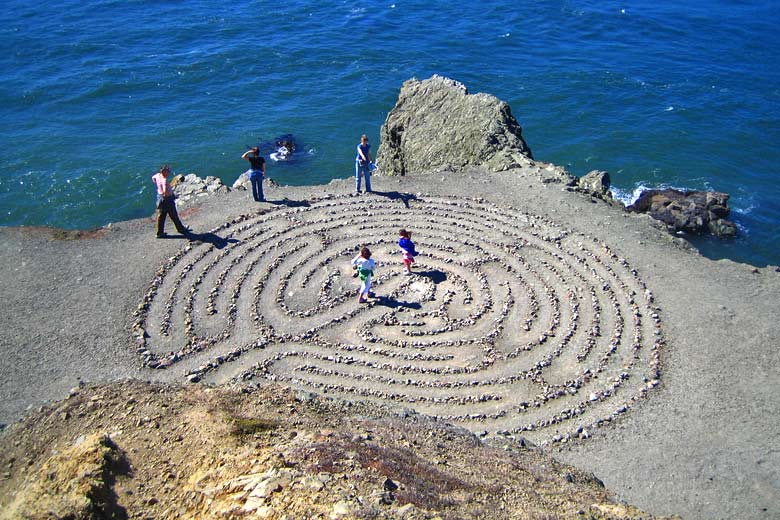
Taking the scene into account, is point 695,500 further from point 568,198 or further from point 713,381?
point 568,198

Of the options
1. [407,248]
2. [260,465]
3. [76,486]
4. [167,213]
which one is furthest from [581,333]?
[167,213]

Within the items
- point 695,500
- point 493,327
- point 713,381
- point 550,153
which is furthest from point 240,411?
point 550,153

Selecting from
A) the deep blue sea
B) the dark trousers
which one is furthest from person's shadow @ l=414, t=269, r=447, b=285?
the deep blue sea

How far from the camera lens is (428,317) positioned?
84.5 feet

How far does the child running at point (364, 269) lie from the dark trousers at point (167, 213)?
8.76 meters

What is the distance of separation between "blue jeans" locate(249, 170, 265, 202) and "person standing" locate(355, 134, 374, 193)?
4545 millimetres

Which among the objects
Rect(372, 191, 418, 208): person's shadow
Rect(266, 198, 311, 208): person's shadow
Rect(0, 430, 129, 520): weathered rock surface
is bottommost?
Rect(372, 191, 418, 208): person's shadow

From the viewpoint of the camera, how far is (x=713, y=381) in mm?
22484

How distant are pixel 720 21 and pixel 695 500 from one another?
66.8 m

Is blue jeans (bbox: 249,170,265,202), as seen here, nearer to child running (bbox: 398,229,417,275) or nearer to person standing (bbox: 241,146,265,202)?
person standing (bbox: 241,146,265,202)

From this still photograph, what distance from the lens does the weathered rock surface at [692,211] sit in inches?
1647

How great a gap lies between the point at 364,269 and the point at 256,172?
939cm

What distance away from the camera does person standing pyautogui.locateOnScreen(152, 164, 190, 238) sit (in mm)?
28266

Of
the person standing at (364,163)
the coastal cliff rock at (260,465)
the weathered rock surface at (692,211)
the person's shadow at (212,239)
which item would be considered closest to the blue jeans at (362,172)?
the person standing at (364,163)
